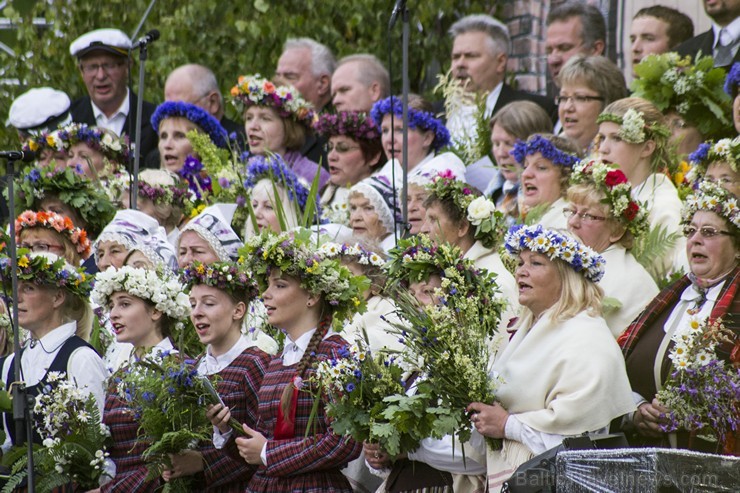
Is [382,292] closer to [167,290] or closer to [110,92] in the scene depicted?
[167,290]

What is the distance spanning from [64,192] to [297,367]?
3.50 meters

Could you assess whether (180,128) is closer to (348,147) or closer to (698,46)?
(348,147)

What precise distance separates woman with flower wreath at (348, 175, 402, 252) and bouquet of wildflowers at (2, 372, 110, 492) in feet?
6.89

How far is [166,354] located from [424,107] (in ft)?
10.3

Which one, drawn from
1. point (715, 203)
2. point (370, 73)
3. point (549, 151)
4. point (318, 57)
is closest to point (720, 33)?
point (549, 151)

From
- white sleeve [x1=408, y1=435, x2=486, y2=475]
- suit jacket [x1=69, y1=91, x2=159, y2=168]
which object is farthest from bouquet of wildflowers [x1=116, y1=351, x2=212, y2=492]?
suit jacket [x1=69, y1=91, x2=159, y2=168]

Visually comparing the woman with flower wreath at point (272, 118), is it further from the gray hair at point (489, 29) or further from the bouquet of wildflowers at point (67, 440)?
the bouquet of wildflowers at point (67, 440)

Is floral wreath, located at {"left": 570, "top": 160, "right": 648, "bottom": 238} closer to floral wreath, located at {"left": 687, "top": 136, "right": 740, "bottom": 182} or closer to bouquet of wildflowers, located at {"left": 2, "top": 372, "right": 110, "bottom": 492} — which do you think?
floral wreath, located at {"left": 687, "top": 136, "right": 740, "bottom": 182}

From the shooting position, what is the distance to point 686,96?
8.38 meters

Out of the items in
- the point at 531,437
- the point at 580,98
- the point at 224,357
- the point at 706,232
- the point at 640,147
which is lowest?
the point at 531,437

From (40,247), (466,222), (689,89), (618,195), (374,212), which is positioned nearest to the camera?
(618,195)

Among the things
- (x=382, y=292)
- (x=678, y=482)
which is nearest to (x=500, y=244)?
(x=382, y=292)

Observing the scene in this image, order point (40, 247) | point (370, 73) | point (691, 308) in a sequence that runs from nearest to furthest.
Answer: point (691, 308) → point (40, 247) → point (370, 73)

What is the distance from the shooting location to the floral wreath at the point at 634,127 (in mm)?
7805
